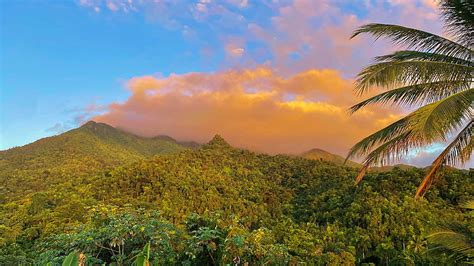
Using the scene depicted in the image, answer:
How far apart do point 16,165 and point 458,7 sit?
69.9m

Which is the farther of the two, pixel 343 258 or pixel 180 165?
pixel 180 165

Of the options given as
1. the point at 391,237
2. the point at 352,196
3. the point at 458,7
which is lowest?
the point at 391,237

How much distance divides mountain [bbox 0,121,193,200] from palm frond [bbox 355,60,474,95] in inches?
1899

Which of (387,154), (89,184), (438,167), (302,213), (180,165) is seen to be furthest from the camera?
(180,165)

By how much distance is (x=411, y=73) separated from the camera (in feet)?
17.6

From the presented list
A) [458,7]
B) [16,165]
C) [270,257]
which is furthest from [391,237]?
[16,165]

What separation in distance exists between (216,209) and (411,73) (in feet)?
56.1

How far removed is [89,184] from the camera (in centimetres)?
4481

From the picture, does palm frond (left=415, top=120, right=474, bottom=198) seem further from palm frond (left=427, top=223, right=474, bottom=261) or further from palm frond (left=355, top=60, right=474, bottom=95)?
palm frond (left=427, top=223, right=474, bottom=261)

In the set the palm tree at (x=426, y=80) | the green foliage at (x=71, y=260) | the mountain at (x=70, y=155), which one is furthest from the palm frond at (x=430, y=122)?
the mountain at (x=70, y=155)

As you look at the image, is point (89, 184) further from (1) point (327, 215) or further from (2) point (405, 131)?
(2) point (405, 131)

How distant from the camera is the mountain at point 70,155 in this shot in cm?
5372

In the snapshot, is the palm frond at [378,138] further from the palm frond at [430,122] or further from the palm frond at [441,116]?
the palm frond at [441,116]

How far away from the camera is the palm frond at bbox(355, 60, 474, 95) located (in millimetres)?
5156
